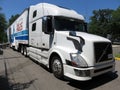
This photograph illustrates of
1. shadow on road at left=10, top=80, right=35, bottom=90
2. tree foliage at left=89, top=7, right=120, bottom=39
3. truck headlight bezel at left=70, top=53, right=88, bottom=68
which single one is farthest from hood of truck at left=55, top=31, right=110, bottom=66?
tree foliage at left=89, top=7, right=120, bottom=39

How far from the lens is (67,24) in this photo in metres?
8.02

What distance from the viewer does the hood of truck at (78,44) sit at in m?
6.21

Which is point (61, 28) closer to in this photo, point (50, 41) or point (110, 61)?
point (50, 41)

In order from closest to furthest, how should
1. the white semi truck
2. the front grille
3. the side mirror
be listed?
the white semi truck, the front grille, the side mirror

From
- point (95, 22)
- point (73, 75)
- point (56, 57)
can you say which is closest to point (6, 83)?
point (56, 57)

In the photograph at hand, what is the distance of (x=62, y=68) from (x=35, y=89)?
51.4 inches

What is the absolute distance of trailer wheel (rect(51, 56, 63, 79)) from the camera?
7.01 metres

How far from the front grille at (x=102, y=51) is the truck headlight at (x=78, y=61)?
52 centimetres

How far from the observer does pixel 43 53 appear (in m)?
8.88

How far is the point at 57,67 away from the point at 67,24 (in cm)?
205

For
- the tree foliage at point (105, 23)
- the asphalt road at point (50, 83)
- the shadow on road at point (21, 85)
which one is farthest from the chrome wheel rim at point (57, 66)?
the tree foliage at point (105, 23)

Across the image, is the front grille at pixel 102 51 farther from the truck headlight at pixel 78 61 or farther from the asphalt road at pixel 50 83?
the asphalt road at pixel 50 83

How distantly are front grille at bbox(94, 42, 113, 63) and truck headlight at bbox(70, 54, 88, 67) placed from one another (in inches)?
20.4

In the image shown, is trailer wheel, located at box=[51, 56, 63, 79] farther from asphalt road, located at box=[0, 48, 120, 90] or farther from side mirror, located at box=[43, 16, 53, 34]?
side mirror, located at box=[43, 16, 53, 34]
